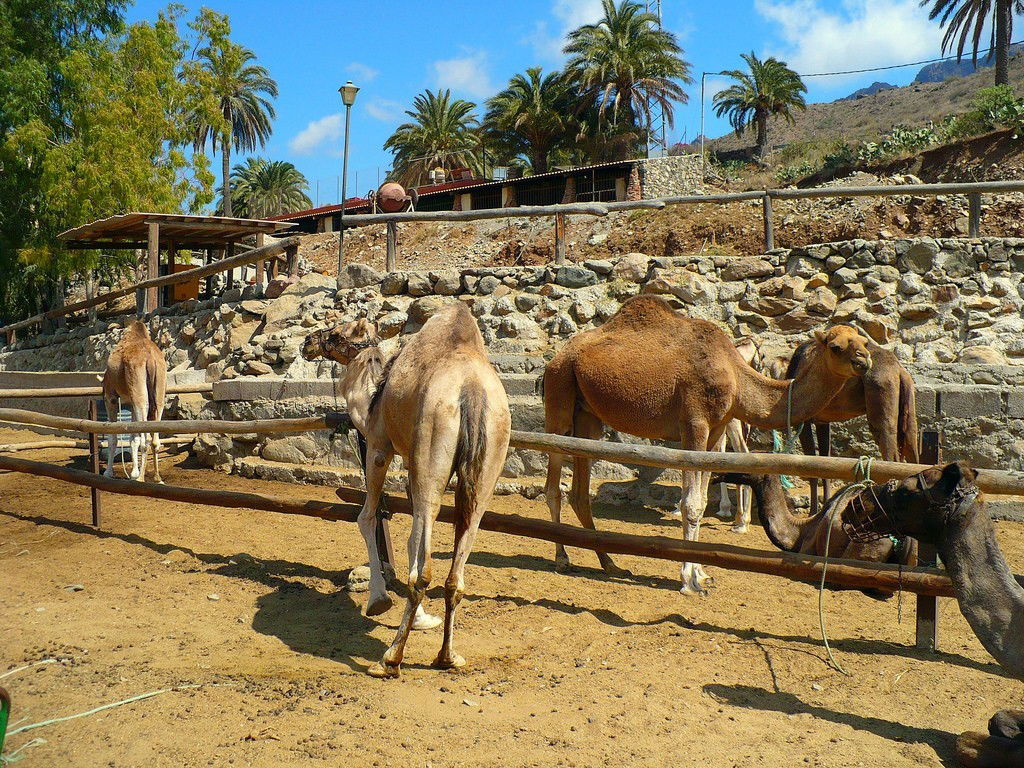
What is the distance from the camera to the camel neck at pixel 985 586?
3.48m

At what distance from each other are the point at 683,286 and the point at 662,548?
22.7 ft

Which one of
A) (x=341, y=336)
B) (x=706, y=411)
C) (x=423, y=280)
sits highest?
(x=423, y=280)

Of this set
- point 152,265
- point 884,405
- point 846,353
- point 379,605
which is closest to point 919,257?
point 884,405

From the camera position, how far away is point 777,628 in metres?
5.23

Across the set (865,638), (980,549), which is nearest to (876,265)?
(865,638)

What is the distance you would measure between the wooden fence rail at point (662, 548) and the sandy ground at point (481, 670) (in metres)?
0.40

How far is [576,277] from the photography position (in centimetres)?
1238

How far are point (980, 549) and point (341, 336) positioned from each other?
4454mm

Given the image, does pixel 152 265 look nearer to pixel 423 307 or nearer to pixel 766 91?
pixel 423 307

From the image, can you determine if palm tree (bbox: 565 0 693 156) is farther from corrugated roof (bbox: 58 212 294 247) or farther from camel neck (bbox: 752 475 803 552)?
camel neck (bbox: 752 475 803 552)

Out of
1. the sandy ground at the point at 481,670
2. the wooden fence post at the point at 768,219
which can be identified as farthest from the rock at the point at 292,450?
the wooden fence post at the point at 768,219

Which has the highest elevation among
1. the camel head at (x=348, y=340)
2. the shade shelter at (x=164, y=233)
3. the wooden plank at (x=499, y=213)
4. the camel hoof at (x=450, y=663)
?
the shade shelter at (x=164, y=233)

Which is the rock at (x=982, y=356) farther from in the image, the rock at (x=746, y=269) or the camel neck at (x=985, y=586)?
the camel neck at (x=985, y=586)

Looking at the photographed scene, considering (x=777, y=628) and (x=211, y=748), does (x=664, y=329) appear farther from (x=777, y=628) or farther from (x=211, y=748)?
(x=211, y=748)
